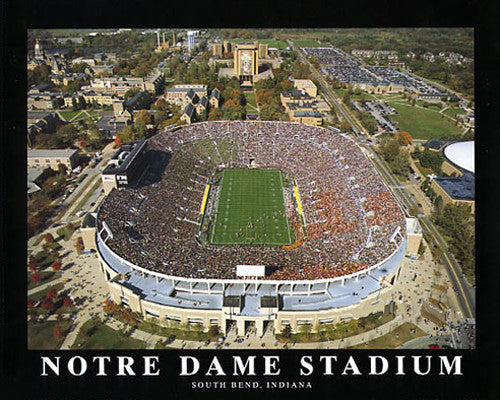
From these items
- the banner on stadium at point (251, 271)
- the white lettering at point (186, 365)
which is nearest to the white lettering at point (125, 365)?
the white lettering at point (186, 365)

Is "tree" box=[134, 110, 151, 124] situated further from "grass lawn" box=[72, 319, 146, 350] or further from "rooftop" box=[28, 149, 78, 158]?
"grass lawn" box=[72, 319, 146, 350]

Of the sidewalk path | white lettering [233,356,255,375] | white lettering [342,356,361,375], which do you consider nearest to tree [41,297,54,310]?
the sidewalk path

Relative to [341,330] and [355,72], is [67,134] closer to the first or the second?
[341,330]

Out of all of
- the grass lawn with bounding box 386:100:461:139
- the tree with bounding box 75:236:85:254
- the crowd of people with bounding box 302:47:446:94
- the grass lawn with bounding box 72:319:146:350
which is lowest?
the grass lawn with bounding box 72:319:146:350

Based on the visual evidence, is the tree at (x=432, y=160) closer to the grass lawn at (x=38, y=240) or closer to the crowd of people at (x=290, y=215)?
the crowd of people at (x=290, y=215)

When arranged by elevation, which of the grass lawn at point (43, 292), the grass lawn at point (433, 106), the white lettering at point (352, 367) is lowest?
the grass lawn at point (43, 292)

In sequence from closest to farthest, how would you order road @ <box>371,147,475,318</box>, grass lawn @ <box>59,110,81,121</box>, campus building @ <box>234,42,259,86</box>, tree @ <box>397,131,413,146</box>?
road @ <box>371,147,475,318</box>, tree @ <box>397,131,413,146</box>, grass lawn @ <box>59,110,81,121</box>, campus building @ <box>234,42,259,86</box>
